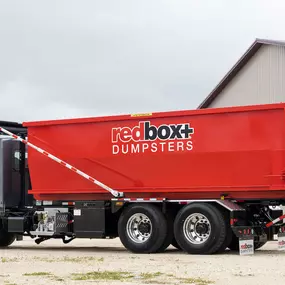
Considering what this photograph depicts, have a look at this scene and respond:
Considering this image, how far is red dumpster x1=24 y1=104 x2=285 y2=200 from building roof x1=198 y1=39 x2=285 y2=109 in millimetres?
21192

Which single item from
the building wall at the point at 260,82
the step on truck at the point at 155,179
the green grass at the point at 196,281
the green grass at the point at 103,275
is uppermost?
the building wall at the point at 260,82

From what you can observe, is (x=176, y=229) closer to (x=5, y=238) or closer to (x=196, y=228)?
(x=196, y=228)

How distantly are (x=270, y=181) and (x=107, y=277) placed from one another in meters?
5.82

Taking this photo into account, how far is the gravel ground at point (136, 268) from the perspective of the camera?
479 inches

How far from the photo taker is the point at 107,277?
41.1 ft

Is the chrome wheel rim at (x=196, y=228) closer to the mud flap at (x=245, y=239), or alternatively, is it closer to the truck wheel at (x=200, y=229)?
the truck wheel at (x=200, y=229)

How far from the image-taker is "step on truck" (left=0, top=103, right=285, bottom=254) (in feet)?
56.9

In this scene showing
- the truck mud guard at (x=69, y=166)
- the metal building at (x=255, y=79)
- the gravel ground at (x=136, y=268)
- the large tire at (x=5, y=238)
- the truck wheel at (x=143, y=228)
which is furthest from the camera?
the metal building at (x=255, y=79)

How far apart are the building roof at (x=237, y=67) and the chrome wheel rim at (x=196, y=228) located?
2233 cm

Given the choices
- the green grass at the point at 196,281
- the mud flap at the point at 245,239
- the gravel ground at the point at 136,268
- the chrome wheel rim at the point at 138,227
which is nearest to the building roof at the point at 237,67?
the chrome wheel rim at the point at 138,227

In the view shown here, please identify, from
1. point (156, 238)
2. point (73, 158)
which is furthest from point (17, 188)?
point (156, 238)

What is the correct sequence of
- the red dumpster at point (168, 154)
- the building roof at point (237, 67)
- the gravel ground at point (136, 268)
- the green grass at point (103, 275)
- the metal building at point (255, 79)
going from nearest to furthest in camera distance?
1. the gravel ground at point (136, 268)
2. the green grass at point (103, 275)
3. the red dumpster at point (168, 154)
4. the metal building at point (255, 79)
5. the building roof at point (237, 67)

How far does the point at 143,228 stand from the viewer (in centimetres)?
1842

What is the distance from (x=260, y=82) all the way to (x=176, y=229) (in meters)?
23.5
